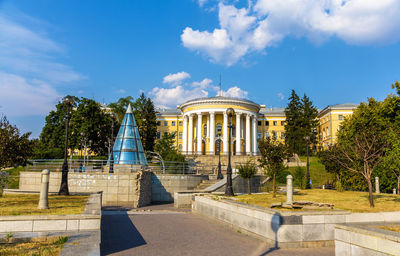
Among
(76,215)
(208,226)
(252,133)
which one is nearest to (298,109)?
(252,133)

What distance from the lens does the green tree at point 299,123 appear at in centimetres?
5822

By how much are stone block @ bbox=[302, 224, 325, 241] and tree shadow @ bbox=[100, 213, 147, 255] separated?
477cm

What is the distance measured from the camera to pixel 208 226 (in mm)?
12023

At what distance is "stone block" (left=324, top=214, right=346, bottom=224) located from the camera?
9.13 meters

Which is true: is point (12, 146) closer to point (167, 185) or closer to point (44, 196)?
point (44, 196)

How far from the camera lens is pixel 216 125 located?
6100cm

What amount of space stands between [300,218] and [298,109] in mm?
57256

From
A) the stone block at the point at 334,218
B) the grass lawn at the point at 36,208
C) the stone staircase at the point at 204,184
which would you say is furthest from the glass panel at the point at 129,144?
the stone block at the point at 334,218

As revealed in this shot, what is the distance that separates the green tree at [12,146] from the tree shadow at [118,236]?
20.7ft

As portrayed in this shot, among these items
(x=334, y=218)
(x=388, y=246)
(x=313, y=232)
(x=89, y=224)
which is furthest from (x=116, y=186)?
(x=388, y=246)

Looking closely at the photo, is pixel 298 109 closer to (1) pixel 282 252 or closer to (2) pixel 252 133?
(2) pixel 252 133

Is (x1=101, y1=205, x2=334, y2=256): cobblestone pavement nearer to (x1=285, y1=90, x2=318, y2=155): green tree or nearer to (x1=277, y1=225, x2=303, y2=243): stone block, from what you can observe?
(x1=277, y1=225, x2=303, y2=243): stone block

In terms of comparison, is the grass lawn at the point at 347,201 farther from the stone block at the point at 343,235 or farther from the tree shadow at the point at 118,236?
the tree shadow at the point at 118,236

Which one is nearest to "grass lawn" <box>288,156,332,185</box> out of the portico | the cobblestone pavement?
the portico
